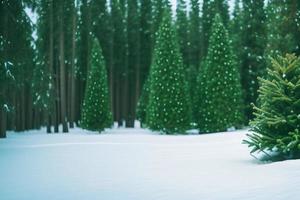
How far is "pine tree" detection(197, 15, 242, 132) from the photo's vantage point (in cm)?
3109

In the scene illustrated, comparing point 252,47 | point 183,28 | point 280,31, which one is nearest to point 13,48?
point 280,31

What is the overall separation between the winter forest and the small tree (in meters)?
0.04

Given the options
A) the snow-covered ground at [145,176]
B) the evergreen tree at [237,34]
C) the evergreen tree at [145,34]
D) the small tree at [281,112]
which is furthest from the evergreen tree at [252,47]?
the small tree at [281,112]

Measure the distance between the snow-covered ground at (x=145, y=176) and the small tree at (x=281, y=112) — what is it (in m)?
0.89

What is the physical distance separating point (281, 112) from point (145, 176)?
5406 mm

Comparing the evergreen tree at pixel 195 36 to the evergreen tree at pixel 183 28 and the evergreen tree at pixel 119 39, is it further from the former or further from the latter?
the evergreen tree at pixel 119 39

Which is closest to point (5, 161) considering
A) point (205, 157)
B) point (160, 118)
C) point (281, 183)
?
point (205, 157)

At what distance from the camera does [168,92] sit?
30531 mm

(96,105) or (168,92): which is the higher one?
(168,92)

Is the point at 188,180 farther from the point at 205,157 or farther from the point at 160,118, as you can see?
the point at 160,118

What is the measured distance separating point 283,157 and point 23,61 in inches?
543

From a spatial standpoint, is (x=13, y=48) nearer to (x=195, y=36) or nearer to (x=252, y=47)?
(x=252, y=47)

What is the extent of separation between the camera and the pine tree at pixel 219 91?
31.1m

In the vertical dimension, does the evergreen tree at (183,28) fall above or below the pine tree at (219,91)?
above
